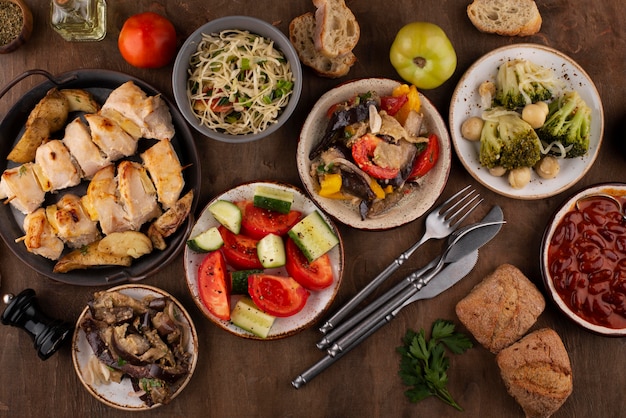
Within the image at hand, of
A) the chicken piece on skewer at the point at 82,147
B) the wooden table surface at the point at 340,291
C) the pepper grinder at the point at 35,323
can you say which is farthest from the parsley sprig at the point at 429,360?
the chicken piece on skewer at the point at 82,147

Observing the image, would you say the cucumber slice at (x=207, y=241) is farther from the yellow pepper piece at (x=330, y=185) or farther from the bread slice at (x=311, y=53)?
the bread slice at (x=311, y=53)

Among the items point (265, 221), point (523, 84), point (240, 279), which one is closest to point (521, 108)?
point (523, 84)

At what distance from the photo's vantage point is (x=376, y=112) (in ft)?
11.4

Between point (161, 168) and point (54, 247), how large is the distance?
0.85 m

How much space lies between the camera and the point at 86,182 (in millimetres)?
3668

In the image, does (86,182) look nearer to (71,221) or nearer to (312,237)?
(71,221)

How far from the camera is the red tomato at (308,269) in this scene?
3.57 meters

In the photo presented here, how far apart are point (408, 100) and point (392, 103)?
4.1 inches

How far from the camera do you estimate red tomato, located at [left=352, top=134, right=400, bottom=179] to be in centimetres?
345

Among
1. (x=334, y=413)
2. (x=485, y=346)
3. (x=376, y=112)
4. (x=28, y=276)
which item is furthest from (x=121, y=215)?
(x=485, y=346)

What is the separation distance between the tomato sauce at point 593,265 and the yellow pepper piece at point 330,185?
60.0 inches

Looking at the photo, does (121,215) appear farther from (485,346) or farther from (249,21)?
(485,346)

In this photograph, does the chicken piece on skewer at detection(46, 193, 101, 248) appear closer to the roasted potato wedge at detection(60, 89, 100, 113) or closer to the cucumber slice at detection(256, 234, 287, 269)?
the roasted potato wedge at detection(60, 89, 100, 113)

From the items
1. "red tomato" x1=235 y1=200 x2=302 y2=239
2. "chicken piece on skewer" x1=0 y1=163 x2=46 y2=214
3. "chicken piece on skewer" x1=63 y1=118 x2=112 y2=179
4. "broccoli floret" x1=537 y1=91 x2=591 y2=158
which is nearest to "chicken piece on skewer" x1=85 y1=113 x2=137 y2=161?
"chicken piece on skewer" x1=63 y1=118 x2=112 y2=179
